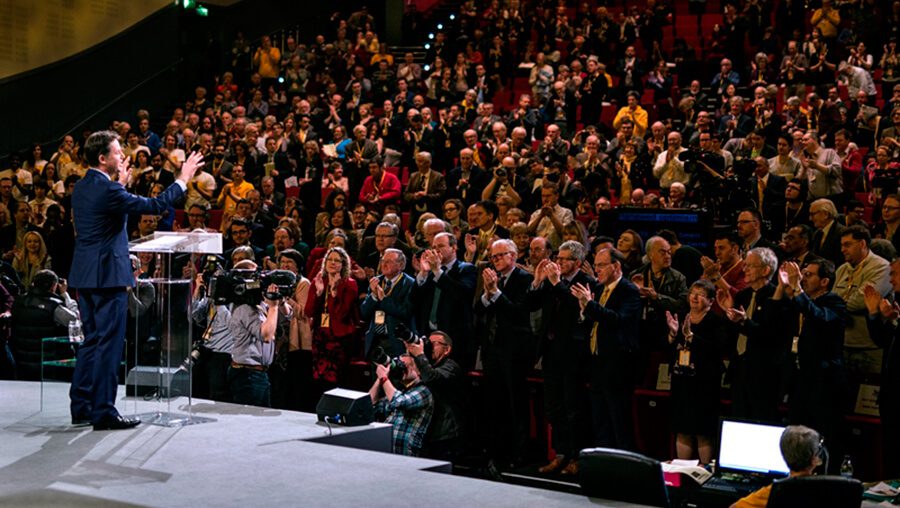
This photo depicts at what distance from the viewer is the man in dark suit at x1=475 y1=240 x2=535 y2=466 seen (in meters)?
7.67

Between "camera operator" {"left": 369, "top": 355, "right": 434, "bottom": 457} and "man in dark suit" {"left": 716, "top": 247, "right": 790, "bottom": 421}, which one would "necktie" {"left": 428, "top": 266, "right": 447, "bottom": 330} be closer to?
"camera operator" {"left": 369, "top": 355, "right": 434, "bottom": 457}

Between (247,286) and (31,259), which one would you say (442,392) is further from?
(31,259)

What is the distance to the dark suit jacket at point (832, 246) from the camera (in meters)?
8.26

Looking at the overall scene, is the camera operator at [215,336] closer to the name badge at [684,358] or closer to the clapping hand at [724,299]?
the name badge at [684,358]

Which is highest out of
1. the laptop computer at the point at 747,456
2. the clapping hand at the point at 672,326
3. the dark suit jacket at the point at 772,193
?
the dark suit jacket at the point at 772,193

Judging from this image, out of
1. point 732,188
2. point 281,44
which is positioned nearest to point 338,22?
point 281,44

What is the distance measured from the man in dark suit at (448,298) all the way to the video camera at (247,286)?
56.5 inches

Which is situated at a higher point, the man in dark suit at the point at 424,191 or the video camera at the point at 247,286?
the man in dark suit at the point at 424,191

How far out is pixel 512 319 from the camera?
25.0 ft

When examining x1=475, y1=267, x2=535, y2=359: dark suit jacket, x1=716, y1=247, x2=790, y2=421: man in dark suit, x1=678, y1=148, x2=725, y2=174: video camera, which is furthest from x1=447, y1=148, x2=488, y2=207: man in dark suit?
x1=716, y1=247, x2=790, y2=421: man in dark suit

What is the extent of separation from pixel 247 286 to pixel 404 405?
122 cm

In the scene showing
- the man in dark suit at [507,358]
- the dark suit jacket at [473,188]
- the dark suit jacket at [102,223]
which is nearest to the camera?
the dark suit jacket at [102,223]

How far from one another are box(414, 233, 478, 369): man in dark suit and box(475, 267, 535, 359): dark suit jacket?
0.15 meters

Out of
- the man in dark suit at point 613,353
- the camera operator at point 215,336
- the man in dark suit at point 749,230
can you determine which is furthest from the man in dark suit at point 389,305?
→ the man in dark suit at point 749,230
